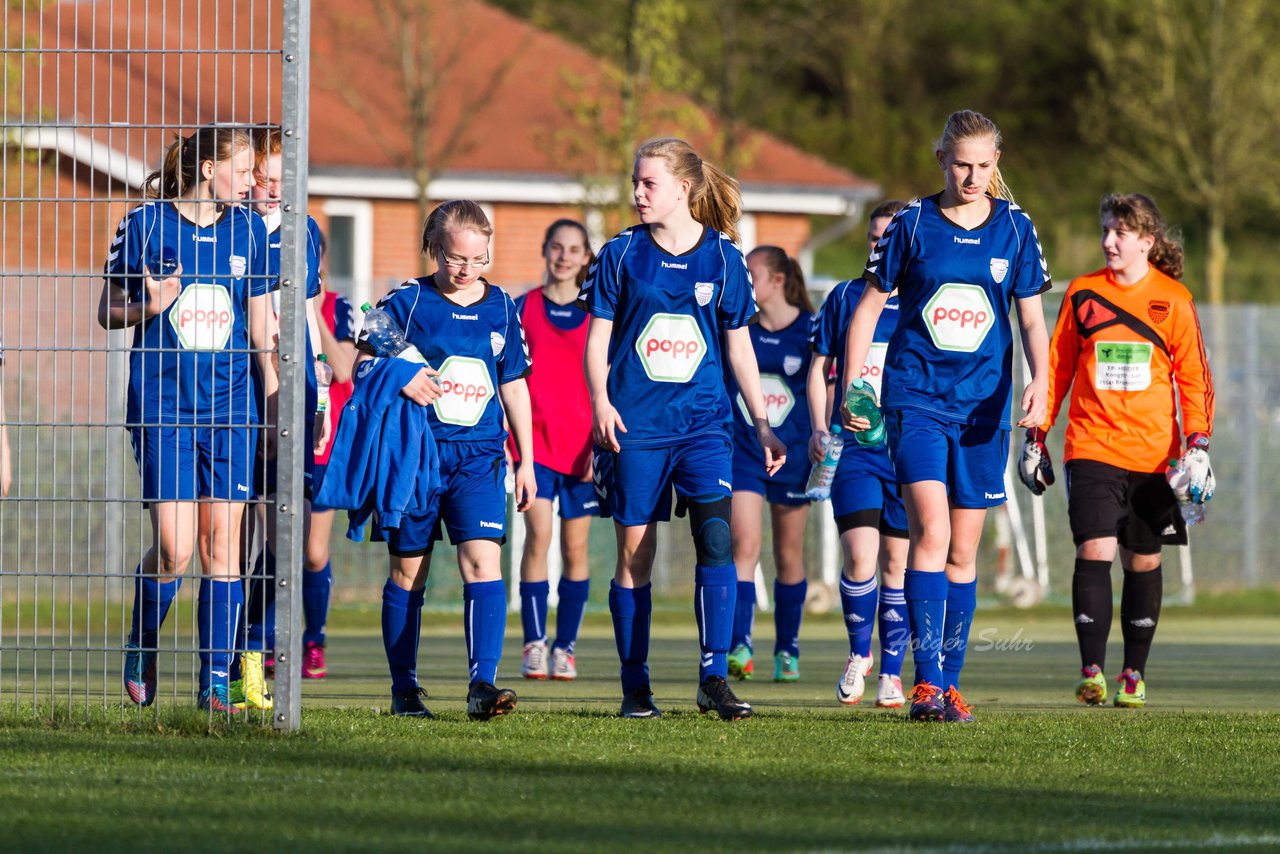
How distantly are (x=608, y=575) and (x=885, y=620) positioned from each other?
8.06 metres

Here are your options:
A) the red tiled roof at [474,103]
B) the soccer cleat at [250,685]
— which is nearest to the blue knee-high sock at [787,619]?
the soccer cleat at [250,685]

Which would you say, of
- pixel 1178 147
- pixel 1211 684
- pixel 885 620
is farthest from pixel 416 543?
pixel 1178 147

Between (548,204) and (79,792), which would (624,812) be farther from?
(548,204)

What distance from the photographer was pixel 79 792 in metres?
5.46

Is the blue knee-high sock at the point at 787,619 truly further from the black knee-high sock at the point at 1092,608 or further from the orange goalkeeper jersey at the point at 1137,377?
the orange goalkeeper jersey at the point at 1137,377

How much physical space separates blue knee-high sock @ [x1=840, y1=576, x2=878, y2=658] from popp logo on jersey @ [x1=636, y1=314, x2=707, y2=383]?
1.98 meters

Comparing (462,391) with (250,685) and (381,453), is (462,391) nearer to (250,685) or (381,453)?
(381,453)

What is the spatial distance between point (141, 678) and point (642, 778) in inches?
88.1

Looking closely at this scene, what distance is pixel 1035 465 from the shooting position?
8.59m

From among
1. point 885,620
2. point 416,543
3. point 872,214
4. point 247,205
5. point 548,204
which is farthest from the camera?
point 548,204

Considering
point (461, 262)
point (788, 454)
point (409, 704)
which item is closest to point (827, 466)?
point (461, 262)

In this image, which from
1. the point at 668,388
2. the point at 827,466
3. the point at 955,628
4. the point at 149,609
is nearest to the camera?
the point at 149,609

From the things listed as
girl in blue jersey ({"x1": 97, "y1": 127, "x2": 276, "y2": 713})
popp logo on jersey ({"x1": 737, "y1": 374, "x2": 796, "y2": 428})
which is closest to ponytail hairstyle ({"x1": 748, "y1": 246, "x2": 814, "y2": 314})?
popp logo on jersey ({"x1": 737, "y1": 374, "x2": 796, "y2": 428})

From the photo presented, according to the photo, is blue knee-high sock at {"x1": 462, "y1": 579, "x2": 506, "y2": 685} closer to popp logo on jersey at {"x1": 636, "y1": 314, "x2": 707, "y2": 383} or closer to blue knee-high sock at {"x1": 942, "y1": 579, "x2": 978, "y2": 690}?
popp logo on jersey at {"x1": 636, "y1": 314, "x2": 707, "y2": 383}
